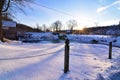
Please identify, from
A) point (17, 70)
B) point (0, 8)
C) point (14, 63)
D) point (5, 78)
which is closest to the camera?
point (5, 78)

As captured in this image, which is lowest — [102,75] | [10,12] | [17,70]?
[102,75]

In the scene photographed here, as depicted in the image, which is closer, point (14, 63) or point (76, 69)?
point (14, 63)

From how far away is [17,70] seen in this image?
4.95m

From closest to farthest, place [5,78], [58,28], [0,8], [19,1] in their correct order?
[5,78]
[0,8]
[19,1]
[58,28]

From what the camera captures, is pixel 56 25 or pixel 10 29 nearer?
pixel 10 29

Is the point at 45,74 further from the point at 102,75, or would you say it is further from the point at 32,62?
the point at 102,75

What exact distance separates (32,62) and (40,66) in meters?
0.43

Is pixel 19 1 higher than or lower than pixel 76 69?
higher

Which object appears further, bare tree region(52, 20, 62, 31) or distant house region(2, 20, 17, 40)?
bare tree region(52, 20, 62, 31)

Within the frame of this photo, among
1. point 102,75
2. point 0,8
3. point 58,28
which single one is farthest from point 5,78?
point 58,28

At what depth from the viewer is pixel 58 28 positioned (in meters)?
123

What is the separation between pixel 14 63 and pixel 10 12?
52.1 feet

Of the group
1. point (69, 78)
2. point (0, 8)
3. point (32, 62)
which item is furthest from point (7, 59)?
point (0, 8)

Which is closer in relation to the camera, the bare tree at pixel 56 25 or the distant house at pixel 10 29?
the distant house at pixel 10 29
